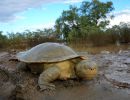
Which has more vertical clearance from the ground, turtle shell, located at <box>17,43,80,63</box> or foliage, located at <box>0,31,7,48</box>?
turtle shell, located at <box>17,43,80,63</box>

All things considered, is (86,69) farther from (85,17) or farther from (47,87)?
(85,17)

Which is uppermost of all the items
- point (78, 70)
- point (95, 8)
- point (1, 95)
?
point (95, 8)

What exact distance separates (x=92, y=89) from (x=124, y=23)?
1659 centimetres

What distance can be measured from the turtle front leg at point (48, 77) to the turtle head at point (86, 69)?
12.9 inches

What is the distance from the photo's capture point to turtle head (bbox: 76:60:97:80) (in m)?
4.13

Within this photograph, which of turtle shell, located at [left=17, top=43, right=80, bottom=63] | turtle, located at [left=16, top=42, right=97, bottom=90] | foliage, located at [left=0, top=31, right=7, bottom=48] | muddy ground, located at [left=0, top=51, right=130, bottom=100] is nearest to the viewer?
muddy ground, located at [left=0, top=51, right=130, bottom=100]

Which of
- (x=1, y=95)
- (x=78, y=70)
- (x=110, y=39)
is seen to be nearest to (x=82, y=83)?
(x=78, y=70)

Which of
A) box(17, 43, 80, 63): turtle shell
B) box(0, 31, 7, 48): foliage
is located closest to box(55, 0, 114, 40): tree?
box(0, 31, 7, 48): foliage

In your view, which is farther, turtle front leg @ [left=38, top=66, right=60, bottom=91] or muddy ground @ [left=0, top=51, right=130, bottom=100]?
turtle front leg @ [left=38, top=66, right=60, bottom=91]

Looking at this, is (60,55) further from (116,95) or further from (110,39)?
(110,39)

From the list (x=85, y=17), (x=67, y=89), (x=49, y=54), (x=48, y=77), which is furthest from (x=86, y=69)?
(x=85, y=17)

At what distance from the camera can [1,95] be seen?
14.1ft

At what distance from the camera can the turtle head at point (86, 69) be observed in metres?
4.13

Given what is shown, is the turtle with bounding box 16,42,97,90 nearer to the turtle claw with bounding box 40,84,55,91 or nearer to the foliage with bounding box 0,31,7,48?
the turtle claw with bounding box 40,84,55,91
